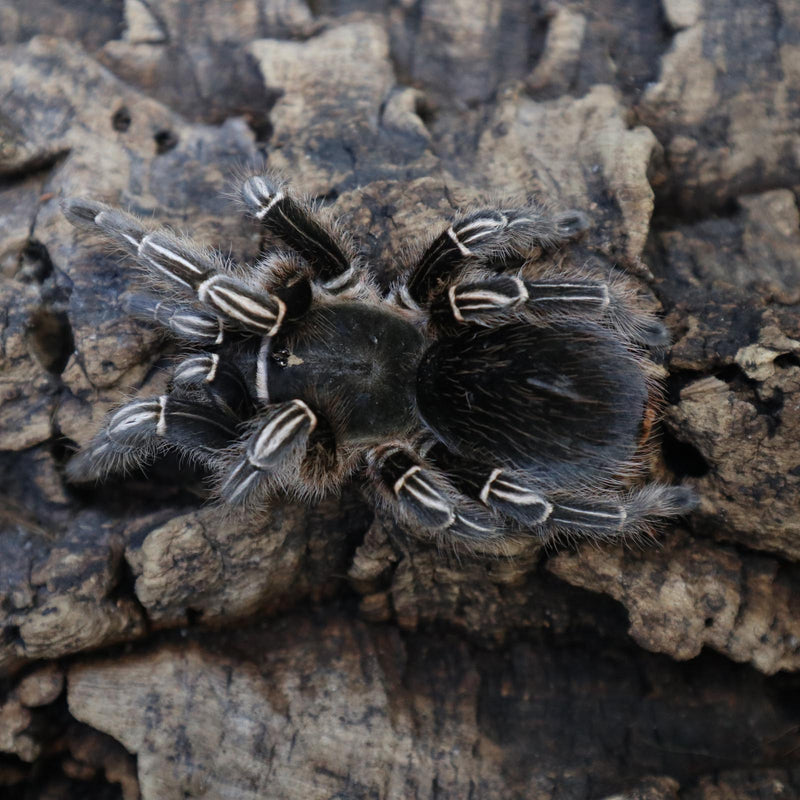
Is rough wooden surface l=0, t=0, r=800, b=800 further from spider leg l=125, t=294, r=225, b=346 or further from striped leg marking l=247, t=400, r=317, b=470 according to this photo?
striped leg marking l=247, t=400, r=317, b=470

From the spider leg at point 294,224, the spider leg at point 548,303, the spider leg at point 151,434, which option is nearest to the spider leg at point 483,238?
the spider leg at point 548,303

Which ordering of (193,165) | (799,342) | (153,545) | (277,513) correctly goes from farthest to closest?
(193,165) → (277,513) → (153,545) → (799,342)

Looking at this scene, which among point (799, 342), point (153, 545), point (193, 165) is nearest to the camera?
point (799, 342)

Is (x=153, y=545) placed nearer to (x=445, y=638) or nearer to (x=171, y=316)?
(x=171, y=316)

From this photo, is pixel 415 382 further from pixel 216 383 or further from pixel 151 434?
pixel 151 434

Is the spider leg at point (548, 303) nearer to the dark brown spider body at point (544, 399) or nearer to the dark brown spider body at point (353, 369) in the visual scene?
the dark brown spider body at point (544, 399)

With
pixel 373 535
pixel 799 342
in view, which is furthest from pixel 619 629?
pixel 799 342
